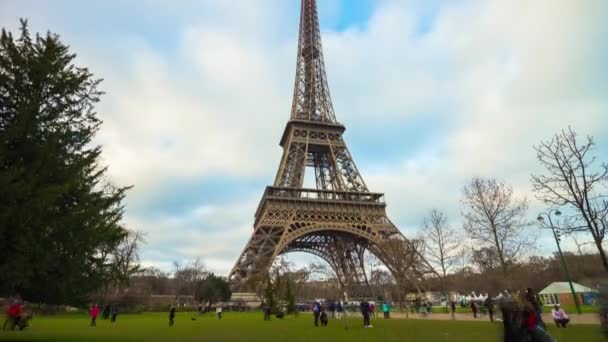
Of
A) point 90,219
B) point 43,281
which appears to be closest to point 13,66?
point 90,219

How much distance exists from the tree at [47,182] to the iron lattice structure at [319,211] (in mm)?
27032

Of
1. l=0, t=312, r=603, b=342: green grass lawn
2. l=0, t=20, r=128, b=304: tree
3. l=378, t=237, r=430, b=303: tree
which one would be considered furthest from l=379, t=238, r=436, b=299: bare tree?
l=0, t=20, r=128, b=304: tree

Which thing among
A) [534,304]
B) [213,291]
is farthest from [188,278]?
[534,304]

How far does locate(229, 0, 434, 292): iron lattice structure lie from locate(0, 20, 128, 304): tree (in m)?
27.0

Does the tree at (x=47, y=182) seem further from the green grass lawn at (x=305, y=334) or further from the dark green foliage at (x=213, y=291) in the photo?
the dark green foliage at (x=213, y=291)

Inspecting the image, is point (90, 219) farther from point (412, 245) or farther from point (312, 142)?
point (312, 142)

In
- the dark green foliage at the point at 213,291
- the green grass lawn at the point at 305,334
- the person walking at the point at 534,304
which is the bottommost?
the green grass lawn at the point at 305,334

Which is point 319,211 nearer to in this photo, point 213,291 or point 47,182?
point 213,291

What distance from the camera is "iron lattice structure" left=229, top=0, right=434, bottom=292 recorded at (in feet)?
126

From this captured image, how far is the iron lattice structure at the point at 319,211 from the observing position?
38.3 metres

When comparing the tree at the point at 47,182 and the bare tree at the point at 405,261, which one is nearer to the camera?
the tree at the point at 47,182

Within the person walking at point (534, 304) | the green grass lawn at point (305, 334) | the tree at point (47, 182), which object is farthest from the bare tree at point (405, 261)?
the tree at point (47, 182)

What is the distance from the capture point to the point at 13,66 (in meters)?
10.5

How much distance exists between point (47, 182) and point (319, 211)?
113 feet
